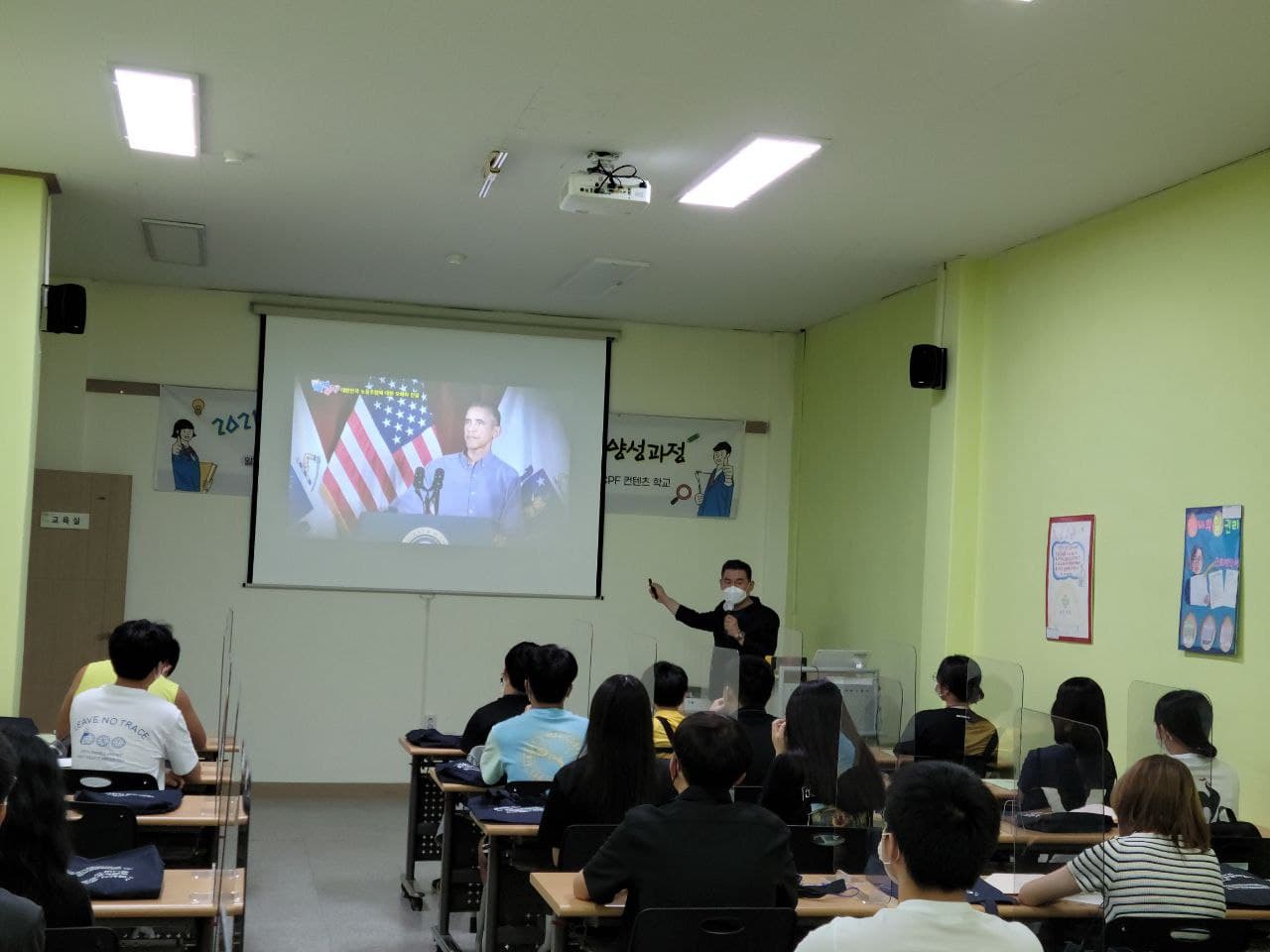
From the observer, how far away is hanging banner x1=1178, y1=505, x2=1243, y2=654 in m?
5.21

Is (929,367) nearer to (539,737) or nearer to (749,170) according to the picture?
(749,170)

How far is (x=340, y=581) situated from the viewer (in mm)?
8750

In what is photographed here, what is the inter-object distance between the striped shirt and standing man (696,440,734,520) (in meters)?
6.25

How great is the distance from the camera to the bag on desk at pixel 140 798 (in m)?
3.86

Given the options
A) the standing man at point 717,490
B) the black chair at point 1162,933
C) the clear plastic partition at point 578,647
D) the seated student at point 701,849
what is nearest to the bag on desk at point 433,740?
the seated student at point 701,849

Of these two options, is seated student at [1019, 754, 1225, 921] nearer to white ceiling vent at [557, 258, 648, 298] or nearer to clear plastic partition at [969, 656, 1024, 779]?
clear plastic partition at [969, 656, 1024, 779]

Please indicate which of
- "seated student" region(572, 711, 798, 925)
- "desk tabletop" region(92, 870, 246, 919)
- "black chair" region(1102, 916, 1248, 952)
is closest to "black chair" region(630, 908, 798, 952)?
"seated student" region(572, 711, 798, 925)

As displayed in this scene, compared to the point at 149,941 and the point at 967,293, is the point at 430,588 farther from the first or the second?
the point at 149,941

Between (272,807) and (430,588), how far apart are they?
65.7 inches

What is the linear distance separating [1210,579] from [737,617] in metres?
3.60

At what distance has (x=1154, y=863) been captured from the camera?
3.27 m

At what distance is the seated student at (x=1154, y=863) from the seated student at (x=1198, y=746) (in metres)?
1.35

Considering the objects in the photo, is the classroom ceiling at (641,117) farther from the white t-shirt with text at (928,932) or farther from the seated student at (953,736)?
the white t-shirt with text at (928,932)

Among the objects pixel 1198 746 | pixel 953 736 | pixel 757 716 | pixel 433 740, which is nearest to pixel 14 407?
pixel 433 740
